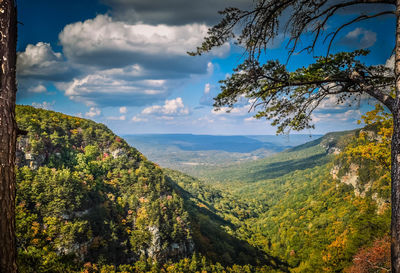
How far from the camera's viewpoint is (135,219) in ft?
224

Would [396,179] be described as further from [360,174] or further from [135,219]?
[360,174]

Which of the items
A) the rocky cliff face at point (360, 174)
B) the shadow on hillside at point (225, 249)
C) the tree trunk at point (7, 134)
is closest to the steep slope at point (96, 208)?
the shadow on hillside at point (225, 249)

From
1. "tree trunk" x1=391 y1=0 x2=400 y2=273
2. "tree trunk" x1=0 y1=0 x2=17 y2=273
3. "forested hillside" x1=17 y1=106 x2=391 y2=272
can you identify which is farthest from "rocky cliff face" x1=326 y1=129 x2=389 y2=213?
"tree trunk" x1=0 y1=0 x2=17 y2=273

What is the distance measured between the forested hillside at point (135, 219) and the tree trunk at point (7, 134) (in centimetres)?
1286

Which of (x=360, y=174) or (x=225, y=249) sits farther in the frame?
(x=360, y=174)

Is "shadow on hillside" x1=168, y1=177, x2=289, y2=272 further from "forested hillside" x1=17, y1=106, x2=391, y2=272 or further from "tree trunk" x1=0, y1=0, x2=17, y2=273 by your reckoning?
"tree trunk" x1=0, y1=0, x2=17, y2=273

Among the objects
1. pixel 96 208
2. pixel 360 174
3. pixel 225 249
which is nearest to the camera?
pixel 96 208

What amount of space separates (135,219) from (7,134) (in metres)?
72.2

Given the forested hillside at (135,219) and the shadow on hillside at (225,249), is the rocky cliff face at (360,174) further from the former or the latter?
the shadow on hillside at (225,249)

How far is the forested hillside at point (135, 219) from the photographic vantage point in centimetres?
4253

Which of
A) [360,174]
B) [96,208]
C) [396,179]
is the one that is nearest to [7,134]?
[396,179]

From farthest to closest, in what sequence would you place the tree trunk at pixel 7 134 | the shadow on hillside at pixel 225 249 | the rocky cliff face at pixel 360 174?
the rocky cliff face at pixel 360 174 → the shadow on hillside at pixel 225 249 → the tree trunk at pixel 7 134

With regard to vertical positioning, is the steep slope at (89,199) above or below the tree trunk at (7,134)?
below

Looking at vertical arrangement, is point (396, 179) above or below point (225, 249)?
above
